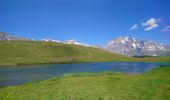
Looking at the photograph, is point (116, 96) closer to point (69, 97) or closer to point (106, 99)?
point (106, 99)

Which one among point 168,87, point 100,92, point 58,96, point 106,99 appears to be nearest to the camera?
point 106,99

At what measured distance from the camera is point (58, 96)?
27.2 m

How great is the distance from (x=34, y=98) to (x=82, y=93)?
5681mm

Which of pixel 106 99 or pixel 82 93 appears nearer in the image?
pixel 106 99

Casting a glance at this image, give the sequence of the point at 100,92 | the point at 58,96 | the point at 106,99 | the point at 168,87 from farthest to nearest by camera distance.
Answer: the point at 168,87, the point at 100,92, the point at 58,96, the point at 106,99

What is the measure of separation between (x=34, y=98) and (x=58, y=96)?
2658 mm

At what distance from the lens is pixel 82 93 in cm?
2870

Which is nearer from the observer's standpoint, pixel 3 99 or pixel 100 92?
pixel 3 99

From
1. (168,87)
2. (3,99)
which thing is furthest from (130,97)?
(3,99)

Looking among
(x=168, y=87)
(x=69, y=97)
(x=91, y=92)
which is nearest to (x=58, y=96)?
(x=69, y=97)

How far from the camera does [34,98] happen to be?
87.5 feet

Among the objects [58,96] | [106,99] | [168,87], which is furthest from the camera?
[168,87]

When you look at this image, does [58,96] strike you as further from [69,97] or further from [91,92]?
[91,92]

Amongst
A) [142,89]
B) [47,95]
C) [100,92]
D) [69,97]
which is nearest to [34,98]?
[47,95]
